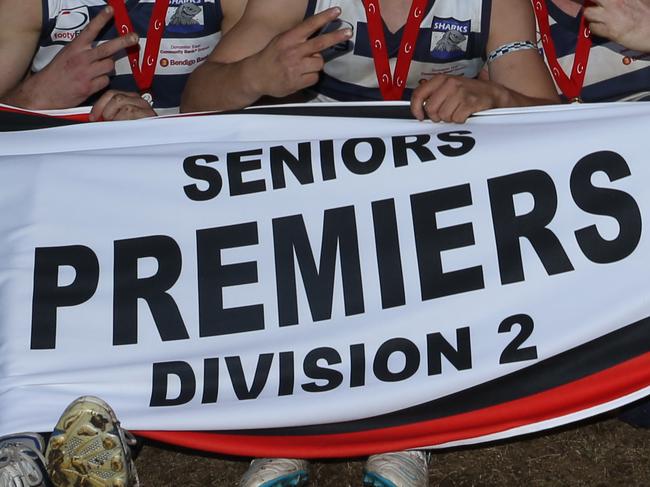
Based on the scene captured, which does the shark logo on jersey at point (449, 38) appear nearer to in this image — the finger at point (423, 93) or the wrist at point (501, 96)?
the wrist at point (501, 96)

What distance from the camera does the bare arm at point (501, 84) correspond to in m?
3.55

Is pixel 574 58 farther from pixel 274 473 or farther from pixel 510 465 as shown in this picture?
pixel 274 473

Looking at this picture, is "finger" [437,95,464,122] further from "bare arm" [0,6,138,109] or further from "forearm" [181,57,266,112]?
"bare arm" [0,6,138,109]

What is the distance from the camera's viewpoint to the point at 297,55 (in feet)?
12.1

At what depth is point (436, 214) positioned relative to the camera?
343cm

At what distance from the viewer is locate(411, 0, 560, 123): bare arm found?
140 inches

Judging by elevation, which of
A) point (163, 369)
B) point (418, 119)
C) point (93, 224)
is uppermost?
point (418, 119)

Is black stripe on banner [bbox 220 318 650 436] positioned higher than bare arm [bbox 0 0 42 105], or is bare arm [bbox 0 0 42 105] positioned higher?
bare arm [bbox 0 0 42 105]

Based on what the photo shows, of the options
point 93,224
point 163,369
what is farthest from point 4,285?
point 163,369

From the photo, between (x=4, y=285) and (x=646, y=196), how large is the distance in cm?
182

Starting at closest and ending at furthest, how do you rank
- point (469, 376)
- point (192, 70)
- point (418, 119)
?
point (469, 376) < point (418, 119) < point (192, 70)

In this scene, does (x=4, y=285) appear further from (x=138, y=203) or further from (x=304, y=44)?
(x=304, y=44)

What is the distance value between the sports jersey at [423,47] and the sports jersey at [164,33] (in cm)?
47

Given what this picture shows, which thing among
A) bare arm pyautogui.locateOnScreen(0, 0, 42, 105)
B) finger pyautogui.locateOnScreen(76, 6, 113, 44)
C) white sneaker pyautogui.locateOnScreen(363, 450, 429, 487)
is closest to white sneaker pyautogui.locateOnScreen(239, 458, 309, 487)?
white sneaker pyautogui.locateOnScreen(363, 450, 429, 487)
